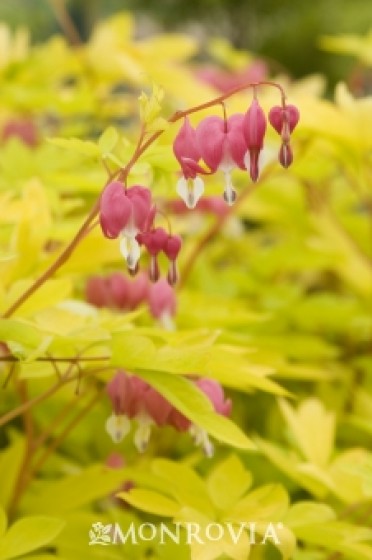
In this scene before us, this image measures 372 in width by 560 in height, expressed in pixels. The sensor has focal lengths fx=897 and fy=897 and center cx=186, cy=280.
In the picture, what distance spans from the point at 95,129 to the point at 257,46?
413 inches

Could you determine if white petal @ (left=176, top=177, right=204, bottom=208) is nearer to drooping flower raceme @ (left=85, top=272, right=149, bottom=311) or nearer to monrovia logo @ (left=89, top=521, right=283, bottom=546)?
monrovia logo @ (left=89, top=521, right=283, bottom=546)

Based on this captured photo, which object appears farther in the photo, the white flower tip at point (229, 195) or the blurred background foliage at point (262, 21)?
the blurred background foliage at point (262, 21)

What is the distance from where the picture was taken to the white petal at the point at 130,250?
0.63 meters

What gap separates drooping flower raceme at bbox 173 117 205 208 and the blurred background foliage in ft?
32.8

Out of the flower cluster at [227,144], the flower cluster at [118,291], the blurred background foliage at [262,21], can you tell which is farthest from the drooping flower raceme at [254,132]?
the blurred background foliage at [262,21]

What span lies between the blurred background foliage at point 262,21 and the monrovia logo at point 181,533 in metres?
9.94

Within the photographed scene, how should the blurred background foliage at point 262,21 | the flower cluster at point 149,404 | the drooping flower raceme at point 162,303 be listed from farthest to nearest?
1. the blurred background foliage at point 262,21
2. the drooping flower raceme at point 162,303
3. the flower cluster at point 149,404

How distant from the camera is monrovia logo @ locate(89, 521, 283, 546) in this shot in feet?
2.23

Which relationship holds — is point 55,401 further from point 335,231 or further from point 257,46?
point 257,46

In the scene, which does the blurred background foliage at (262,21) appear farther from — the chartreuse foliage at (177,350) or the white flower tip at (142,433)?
the white flower tip at (142,433)

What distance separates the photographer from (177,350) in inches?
25.9

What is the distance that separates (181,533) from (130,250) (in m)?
0.28

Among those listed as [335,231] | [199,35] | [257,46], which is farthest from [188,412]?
[199,35]

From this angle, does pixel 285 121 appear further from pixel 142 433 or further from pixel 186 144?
pixel 142 433
